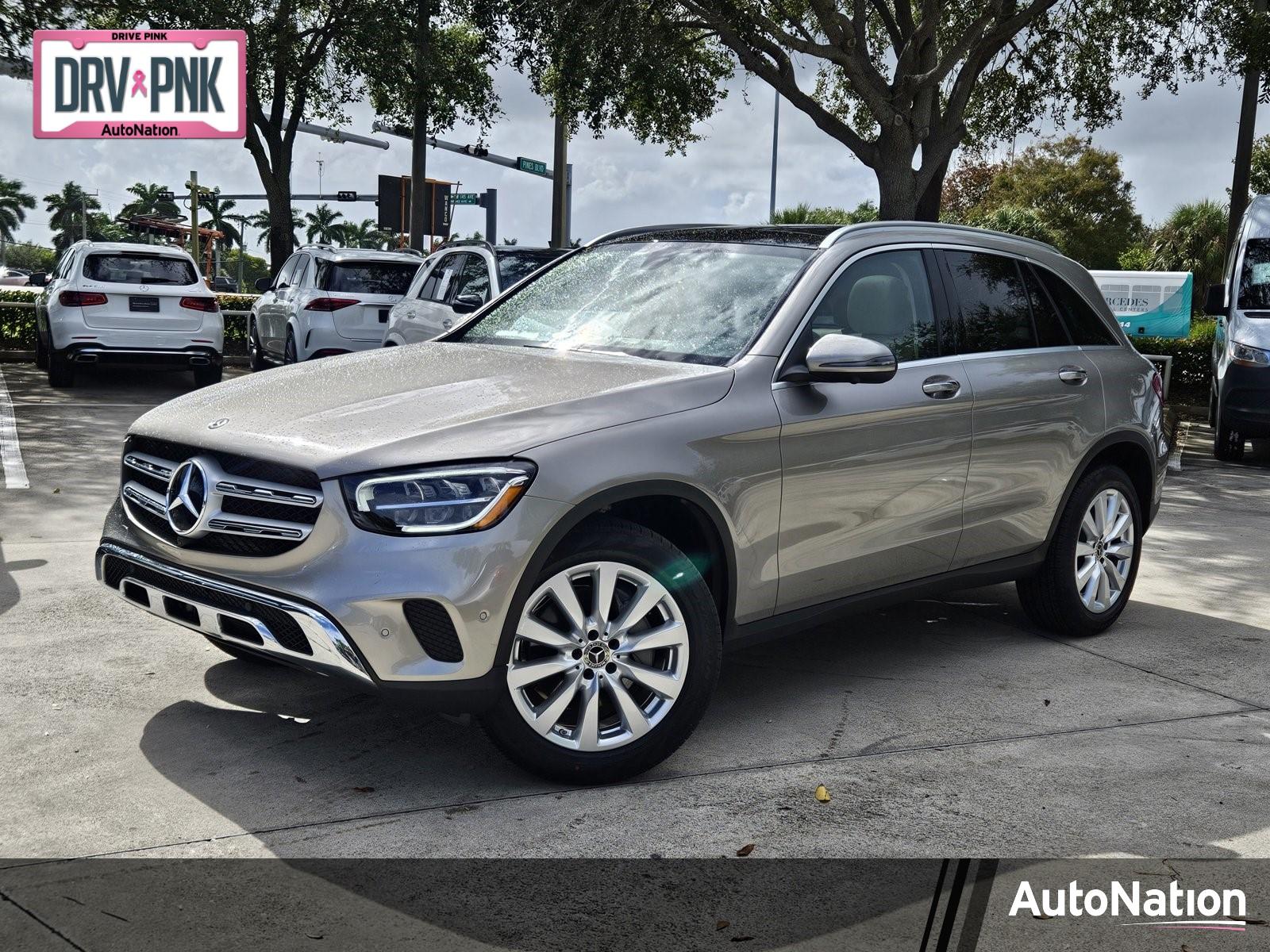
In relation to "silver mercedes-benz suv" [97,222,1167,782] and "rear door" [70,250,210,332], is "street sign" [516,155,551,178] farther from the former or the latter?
"silver mercedes-benz suv" [97,222,1167,782]

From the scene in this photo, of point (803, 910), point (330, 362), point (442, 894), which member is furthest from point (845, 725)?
point (330, 362)

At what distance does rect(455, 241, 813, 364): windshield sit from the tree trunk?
1621 centimetres

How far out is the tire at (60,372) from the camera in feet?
53.6

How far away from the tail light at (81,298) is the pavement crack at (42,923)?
44.5ft

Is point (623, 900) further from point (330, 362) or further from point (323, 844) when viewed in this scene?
Result: point (330, 362)

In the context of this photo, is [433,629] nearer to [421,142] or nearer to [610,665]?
[610,665]

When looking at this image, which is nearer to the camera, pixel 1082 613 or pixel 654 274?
pixel 654 274

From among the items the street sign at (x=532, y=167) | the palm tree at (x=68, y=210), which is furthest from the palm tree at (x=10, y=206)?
the street sign at (x=532, y=167)

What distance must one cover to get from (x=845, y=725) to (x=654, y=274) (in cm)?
180

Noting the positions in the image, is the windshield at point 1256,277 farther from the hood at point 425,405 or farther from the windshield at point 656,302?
the hood at point 425,405

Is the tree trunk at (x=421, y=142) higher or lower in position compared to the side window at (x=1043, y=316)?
higher

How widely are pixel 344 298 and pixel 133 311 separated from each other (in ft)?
8.64

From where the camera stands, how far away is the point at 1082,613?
614 centimetres

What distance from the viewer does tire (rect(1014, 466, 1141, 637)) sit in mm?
5971
